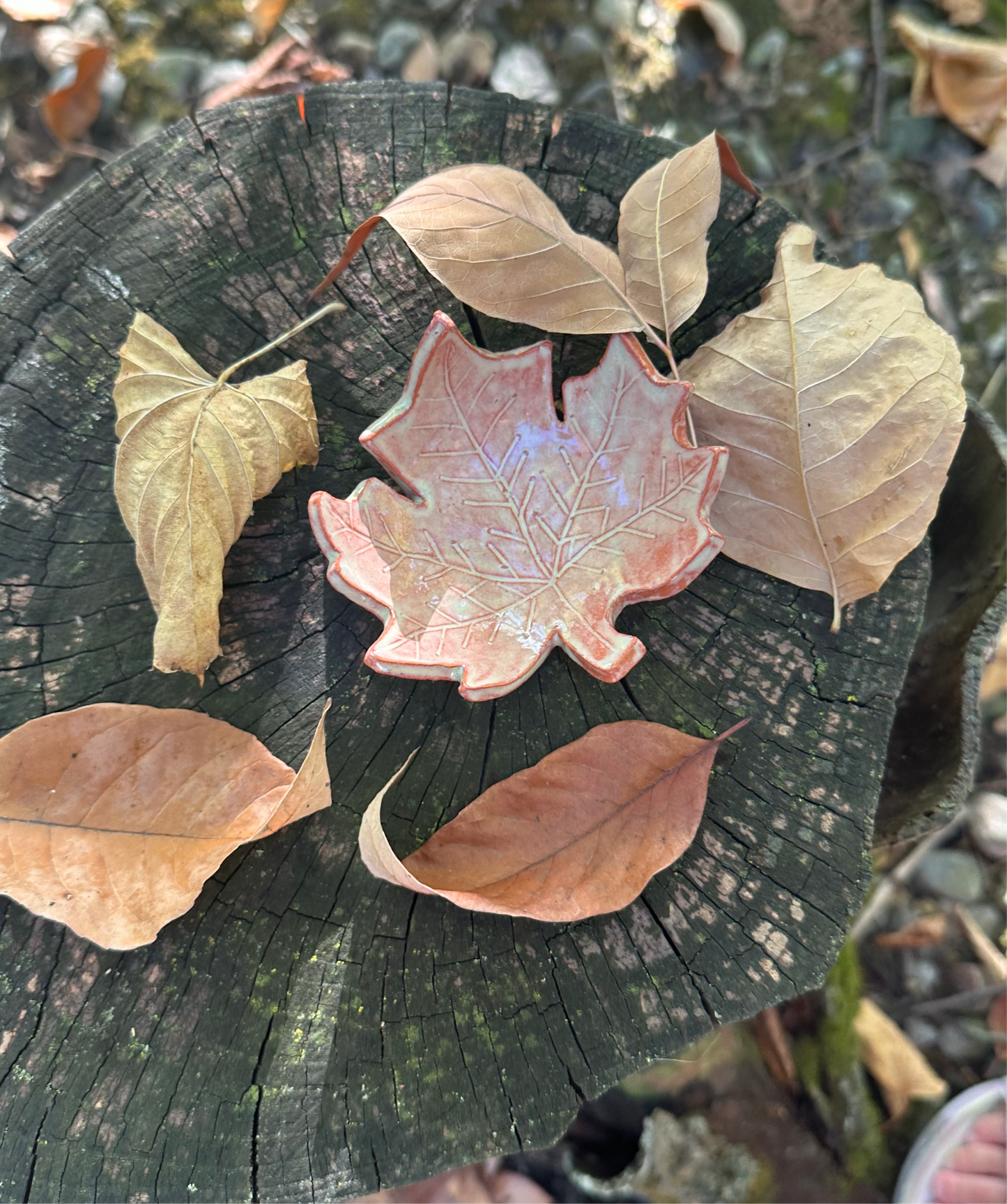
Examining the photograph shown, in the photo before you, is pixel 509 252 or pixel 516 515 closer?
pixel 509 252

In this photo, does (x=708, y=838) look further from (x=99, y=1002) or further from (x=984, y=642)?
(x=99, y=1002)

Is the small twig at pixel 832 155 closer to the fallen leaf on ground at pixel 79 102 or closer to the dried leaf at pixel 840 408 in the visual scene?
the dried leaf at pixel 840 408

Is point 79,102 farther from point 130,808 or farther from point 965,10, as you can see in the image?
point 965,10

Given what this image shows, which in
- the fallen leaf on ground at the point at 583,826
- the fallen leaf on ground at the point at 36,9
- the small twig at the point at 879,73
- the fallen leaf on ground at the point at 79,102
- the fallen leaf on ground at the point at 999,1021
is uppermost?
the fallen leaf on ground at the point at 36,9

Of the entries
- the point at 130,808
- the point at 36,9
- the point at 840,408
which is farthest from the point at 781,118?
the point at 130,808

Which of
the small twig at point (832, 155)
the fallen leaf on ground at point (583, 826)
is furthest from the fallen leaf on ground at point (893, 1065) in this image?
the small twig at point (832, 155)

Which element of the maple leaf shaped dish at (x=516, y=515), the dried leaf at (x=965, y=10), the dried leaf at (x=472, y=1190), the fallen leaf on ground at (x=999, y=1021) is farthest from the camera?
the dried leaf at (x=965, y=10)
